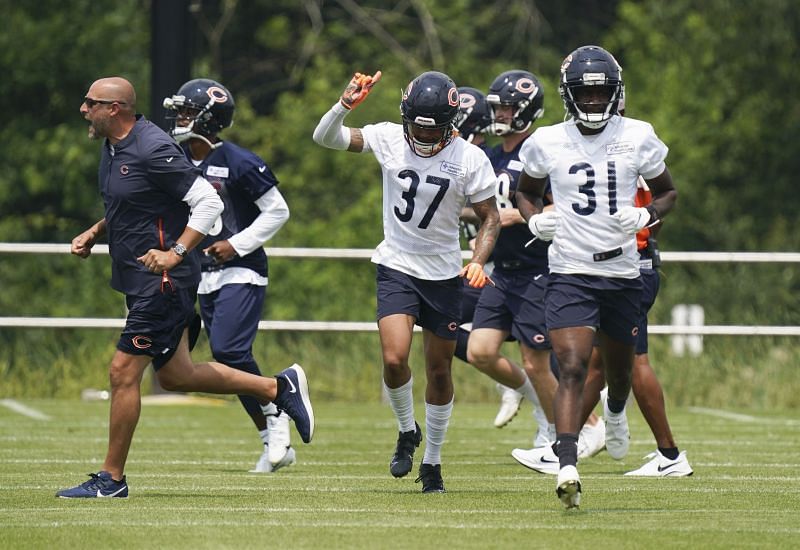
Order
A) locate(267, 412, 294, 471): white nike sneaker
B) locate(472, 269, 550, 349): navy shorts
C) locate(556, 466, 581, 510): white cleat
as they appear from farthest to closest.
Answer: locate(472, 269, 550, 349): navy shorts, locate(267, 412, 294, 471): white nike sneaker, locate(556, 466, 581, 510): white cleat

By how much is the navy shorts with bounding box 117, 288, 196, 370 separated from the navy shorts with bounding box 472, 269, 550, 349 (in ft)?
8.88

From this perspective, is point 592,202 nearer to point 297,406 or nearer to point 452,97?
point 452,97

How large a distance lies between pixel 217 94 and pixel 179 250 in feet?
6.99

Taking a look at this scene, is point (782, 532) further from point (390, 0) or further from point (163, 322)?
point (390, 0)

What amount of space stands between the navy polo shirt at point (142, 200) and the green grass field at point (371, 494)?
3.50ft

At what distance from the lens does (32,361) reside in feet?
57.0

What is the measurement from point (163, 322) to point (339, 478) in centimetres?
158

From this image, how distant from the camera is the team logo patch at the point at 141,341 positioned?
866 cm

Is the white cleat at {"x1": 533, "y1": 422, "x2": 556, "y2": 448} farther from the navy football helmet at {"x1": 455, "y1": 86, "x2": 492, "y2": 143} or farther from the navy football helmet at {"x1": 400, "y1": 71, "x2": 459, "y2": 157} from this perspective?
the navy football helmet at {"x1": 400, "y1": 71, "x2": 459, "y2": 157}

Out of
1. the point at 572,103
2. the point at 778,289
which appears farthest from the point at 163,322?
the point at 778,289

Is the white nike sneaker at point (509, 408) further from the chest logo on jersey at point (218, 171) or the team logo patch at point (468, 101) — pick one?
the chest logo on jersey at point (218, 171)

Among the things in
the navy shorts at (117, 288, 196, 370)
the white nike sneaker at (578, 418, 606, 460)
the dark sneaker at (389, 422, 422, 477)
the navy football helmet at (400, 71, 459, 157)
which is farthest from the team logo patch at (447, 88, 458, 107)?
the white nike sneaker at (578, 418, 606, 460)

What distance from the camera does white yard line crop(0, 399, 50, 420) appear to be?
558 inches

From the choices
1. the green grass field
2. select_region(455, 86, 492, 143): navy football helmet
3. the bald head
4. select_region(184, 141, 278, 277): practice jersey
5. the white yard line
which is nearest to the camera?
the green grass field
